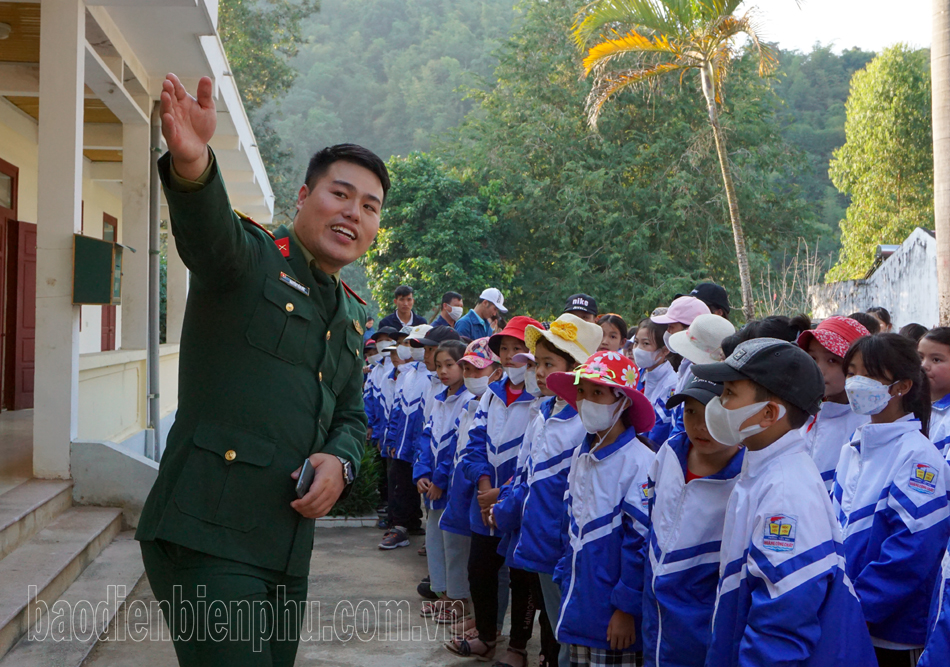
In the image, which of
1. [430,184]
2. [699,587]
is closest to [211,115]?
[699,587]

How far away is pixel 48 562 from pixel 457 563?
2.54 m

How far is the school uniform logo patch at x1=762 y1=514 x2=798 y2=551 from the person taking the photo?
244 centimetres

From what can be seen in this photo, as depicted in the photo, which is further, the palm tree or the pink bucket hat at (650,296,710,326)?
the palm tree

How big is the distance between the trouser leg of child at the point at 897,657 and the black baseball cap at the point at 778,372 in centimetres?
112

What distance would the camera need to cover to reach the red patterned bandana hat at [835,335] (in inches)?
164

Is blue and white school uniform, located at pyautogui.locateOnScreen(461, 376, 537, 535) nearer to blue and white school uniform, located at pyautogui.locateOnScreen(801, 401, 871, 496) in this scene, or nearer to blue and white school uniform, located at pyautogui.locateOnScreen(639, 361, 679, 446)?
blue and white school uniform, located at pyautogui.locateOnScreen(639, 361, 679, 446)

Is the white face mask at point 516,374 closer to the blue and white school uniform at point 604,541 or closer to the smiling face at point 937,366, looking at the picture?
the blue and white school uniform at point 604,541

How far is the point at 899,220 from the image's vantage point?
29516mm

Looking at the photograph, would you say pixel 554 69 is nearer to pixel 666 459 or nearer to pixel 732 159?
pixel 732 159

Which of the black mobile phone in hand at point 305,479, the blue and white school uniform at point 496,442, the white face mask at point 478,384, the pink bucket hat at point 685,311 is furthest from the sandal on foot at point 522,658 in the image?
the black mobile phone in hand at point 305,479

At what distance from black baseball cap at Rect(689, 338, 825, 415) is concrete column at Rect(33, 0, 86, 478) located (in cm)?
568

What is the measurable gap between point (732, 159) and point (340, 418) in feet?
72.2

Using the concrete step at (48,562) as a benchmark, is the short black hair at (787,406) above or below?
above

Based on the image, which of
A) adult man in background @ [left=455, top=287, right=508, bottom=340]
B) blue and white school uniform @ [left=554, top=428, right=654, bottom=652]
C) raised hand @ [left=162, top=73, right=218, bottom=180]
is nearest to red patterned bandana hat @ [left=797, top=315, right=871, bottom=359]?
blue and white school uniform @ [left=554, top=428, right=654, bottom=652]
